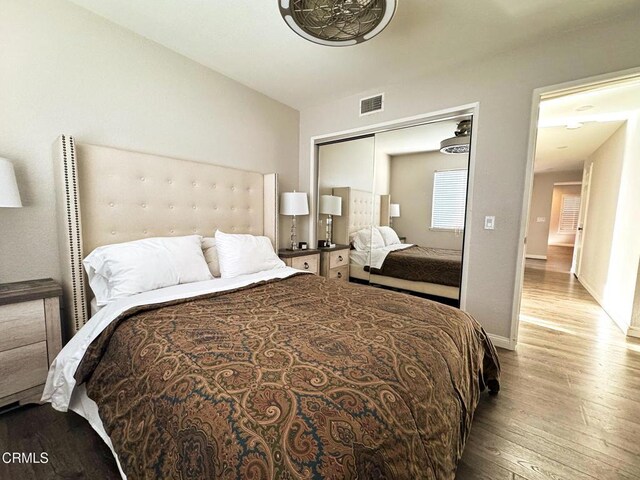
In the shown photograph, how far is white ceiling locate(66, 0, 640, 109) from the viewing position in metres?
1.82

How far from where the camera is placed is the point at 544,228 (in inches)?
300

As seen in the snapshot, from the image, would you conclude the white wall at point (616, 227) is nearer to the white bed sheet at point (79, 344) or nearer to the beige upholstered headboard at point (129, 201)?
the beige upholstered headboard at point (129, 201)

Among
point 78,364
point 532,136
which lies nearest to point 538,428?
point 532,136

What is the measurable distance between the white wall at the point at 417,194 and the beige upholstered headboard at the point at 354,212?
25 centimetres

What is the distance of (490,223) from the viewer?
242 cm

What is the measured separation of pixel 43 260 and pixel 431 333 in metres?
2.42

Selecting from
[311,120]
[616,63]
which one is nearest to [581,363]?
[616,63]

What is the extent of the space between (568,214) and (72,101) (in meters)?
13.3

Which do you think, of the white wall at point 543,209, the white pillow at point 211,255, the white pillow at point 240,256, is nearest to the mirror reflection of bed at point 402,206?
the white pillow at point 240,256

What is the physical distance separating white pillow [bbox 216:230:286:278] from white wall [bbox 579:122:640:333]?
3.67 m

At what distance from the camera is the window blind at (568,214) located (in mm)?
9766

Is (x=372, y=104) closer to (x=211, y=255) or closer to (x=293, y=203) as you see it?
(x=293, y=203)

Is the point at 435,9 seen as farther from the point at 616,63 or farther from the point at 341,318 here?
the point at 341,318

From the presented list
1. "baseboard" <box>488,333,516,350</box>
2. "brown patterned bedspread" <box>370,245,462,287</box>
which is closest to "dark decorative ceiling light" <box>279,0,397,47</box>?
"brown patterned bedspread" <box>370,245,462,287</box>
